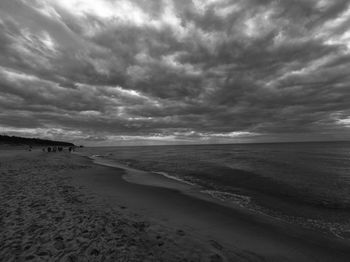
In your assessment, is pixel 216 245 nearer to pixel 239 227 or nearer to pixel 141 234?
pixel 239 227

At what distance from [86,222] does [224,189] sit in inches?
475

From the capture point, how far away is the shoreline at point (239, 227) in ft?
21.5

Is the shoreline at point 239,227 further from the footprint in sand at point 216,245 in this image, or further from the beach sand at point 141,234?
the footprint in sand at point 216,245

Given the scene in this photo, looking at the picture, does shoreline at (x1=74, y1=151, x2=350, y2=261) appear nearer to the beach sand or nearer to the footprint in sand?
the beach sand

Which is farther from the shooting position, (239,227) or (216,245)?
(239,227)

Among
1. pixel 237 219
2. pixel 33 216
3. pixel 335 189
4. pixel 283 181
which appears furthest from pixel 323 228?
pixel 33 216

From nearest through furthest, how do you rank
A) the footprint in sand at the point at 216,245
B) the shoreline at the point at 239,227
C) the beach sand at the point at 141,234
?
the beach sand at the point at 141,234
the footprint in sand at the point at 216,245
the shoreline at the point at 239,227

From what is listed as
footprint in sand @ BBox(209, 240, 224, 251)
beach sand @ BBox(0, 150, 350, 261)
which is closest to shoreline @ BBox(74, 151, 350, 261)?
beach sand @ BBox(0, 150, 350, 261)

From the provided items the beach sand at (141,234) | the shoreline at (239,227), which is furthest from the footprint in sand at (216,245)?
the shoreline at (239,227)

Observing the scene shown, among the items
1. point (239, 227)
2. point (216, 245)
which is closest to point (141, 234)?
point (216, 245)

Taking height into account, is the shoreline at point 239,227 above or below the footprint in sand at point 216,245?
below

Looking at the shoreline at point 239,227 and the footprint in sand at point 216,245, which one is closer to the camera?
the footprint in sand at point 216,245

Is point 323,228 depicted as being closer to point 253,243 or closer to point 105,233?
point 253,243

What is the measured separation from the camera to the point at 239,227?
26.9 feet
